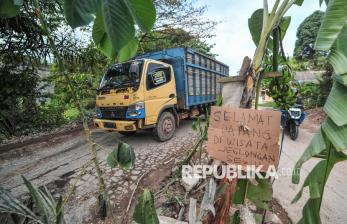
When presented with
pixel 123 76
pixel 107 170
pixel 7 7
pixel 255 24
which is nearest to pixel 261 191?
pixel 255 24

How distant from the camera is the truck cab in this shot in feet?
16.1

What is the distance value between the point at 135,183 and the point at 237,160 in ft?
8.50

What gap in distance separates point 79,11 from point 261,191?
125cm

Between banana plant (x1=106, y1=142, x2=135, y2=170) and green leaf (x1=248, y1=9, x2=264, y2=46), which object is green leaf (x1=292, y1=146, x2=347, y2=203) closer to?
green leaf (x1=248, y1=9, x2=264, y2=46)

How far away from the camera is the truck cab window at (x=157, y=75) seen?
17.1 feet

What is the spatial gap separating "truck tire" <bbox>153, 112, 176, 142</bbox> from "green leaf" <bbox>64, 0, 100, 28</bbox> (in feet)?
16.0

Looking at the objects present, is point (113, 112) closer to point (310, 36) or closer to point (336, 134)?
point (336, 134)

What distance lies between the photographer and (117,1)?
23.4 inches

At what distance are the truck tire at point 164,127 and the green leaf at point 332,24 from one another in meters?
4.72

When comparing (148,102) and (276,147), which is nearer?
(276,147)

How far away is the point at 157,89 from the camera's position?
537 cm

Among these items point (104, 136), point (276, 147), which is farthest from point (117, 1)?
point (104, 136)

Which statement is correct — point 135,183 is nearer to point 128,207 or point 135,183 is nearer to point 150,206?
point 128,207

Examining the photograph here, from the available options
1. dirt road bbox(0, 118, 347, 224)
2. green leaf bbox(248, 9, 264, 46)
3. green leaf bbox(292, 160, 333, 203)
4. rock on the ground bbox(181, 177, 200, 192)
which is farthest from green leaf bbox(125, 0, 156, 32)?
rock on the ground bbox(181, 177, 200, 192)
